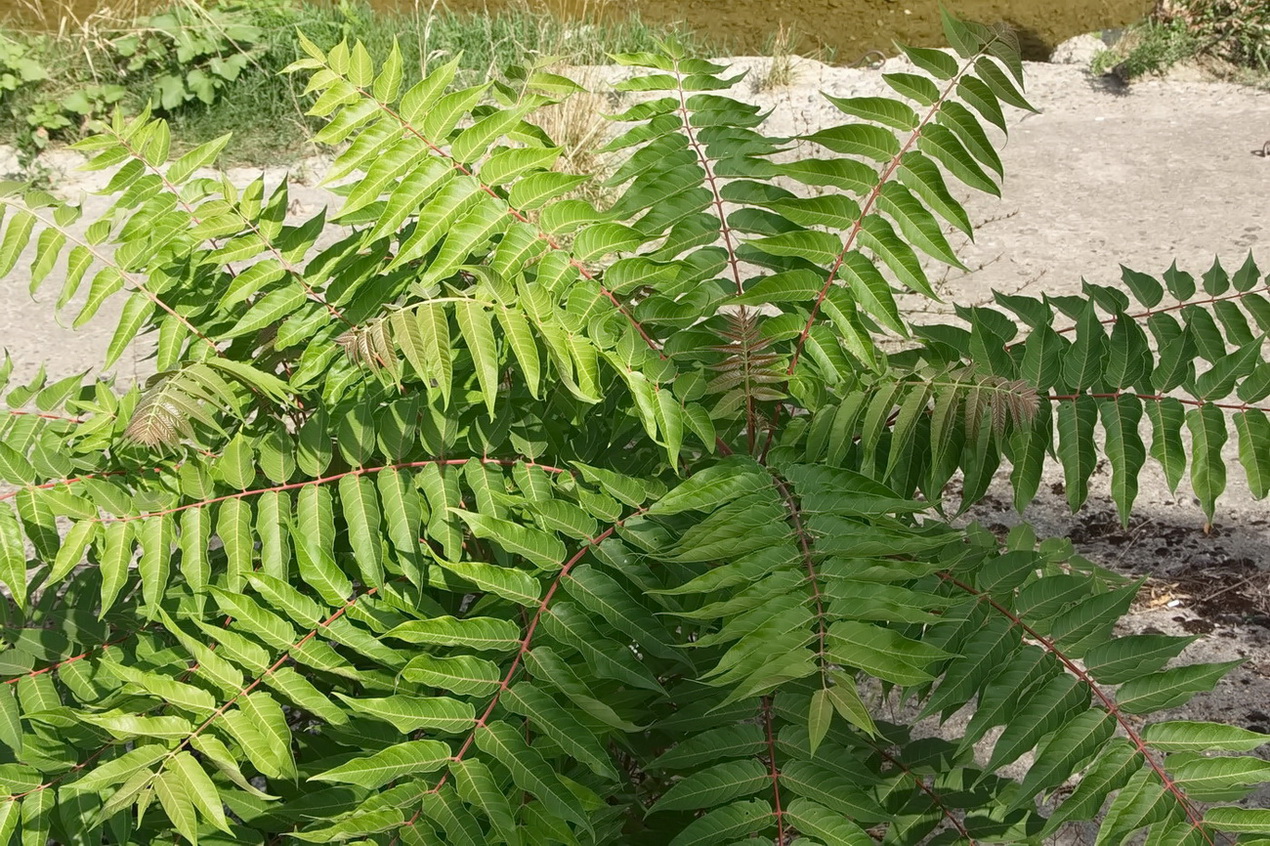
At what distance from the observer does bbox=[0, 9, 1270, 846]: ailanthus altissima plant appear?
56.5 inches

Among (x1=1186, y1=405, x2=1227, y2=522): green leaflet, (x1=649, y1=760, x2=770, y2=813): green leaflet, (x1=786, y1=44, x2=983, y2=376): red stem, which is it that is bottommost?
(x1=649, y1=760, x2=770, y2=813): green leaflet

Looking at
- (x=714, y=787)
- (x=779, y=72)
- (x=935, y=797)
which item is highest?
(x=779, y=72)

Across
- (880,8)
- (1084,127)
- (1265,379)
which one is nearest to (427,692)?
(1265,379)

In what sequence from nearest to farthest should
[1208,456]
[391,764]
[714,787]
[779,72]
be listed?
1. [391,764]
2. [714,787]
3. [1208,456]
4. [779,72]

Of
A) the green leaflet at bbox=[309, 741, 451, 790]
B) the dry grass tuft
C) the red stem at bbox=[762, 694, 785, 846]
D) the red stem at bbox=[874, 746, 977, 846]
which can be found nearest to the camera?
the green leaflet at bbox=[309, 741, 451, 790]

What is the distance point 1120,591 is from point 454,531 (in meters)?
0.93

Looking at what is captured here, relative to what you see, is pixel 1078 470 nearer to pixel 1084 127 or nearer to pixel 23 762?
pixel 23 762

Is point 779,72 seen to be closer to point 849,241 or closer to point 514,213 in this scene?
point 849,241

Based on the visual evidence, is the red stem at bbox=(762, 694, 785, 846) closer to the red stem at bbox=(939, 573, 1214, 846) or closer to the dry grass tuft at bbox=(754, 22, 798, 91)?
the red stem at bbox=(939, 573, 1214, 846)

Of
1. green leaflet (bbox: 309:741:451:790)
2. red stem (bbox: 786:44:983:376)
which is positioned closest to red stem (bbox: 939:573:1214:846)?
red stem (bbox: 786:44:983:376)

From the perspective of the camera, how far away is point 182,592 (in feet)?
5.78

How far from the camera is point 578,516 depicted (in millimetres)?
1587

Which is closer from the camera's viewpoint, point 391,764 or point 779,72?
point 391,764

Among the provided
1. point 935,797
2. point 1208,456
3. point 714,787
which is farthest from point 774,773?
point 1208,456
